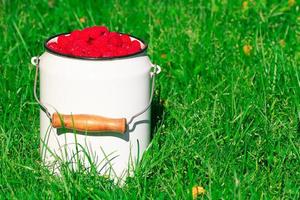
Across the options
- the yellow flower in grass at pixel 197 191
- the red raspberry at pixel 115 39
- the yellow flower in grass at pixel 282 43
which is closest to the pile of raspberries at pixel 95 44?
the red raspberry at pixel 115 39

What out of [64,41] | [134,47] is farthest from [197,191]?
[64,41]

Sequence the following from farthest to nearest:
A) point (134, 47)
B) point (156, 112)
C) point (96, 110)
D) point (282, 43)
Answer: point (282, 43) < point (156, 112) < point (134, 47) < point (96, 110)

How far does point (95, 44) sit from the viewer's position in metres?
2.96

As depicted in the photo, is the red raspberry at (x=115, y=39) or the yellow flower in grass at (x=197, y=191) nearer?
the yellow flower in grass at (x=197, y=191)

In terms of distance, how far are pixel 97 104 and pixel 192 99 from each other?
30.4 inches

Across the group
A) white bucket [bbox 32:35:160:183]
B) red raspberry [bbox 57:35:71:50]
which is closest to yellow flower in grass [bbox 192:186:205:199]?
white bucket [bbox 32:35:160:183]

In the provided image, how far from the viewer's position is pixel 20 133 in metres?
3.26

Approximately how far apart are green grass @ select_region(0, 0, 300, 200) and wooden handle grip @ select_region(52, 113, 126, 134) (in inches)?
6.4

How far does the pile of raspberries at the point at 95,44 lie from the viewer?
2928 millimetres

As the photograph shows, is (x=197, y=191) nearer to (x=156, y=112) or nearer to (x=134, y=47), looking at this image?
(x=134, y=47)

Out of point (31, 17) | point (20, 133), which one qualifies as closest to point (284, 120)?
point (20, 133)

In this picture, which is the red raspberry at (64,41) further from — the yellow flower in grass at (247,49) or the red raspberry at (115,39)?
the yellow flower in grass at (247,49)

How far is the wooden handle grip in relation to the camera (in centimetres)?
285

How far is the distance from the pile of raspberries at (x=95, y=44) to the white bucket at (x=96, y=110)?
0.05m
